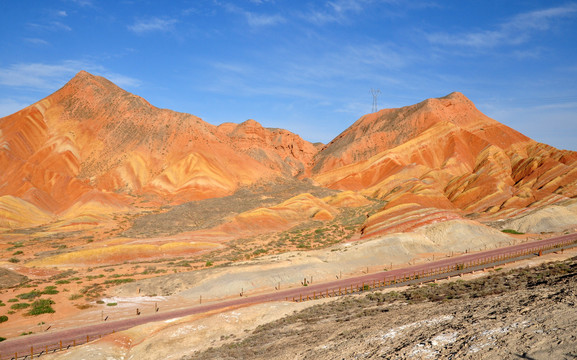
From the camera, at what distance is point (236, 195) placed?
3962 inches

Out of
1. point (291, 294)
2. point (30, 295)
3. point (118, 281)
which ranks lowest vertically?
point (291, 294)

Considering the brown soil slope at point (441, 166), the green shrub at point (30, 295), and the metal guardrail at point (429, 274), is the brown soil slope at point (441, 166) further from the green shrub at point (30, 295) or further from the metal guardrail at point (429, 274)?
the green shrub at point (30, 295)

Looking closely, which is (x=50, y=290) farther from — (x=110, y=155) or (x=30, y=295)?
(x=110, y=155)

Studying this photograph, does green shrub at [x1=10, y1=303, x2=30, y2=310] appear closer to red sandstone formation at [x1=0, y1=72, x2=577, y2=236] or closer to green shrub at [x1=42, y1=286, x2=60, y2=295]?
A: green shrub at [x1=42, y1=286, x2=60, y2=295]

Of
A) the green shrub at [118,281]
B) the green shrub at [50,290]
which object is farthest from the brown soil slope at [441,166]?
the green shrub at [50,290]

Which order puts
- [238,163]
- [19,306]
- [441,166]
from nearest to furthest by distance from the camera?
Result: 1. [19,306]
2. [441,166]
3. [238,163]

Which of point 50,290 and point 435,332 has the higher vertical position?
point 50,290

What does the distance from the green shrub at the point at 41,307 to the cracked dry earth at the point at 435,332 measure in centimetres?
1821

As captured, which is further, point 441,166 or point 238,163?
point 238,163

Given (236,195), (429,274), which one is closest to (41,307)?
(429,274)

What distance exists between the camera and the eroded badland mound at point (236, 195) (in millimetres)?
49438

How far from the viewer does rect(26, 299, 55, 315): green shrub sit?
33.2 metres

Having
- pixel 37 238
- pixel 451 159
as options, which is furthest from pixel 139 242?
pixel 451 159

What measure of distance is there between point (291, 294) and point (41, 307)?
20408 millimetres
